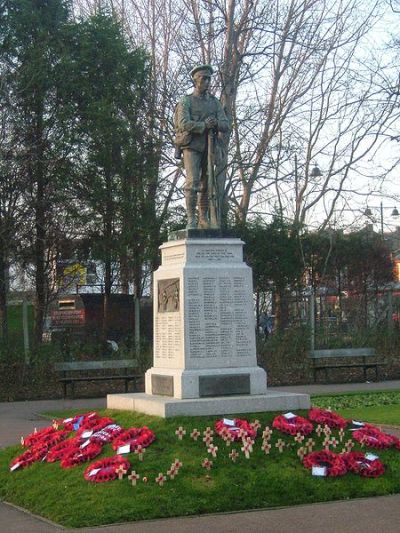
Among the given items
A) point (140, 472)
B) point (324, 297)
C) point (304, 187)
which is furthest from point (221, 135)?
point (304, 187)

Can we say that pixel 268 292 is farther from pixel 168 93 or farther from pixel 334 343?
pixel 168 93

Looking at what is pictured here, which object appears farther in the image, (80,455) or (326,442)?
(326,442)

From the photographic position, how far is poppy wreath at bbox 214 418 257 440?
36.0 feet

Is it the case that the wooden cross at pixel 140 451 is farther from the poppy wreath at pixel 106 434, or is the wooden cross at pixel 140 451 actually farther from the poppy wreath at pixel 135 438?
the poppy wreath at pixel 106 434

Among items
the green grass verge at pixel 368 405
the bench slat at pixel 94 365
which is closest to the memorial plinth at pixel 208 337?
the green grass verge at pixel 368 405

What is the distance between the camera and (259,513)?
9281mm

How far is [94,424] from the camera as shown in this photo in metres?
12.0

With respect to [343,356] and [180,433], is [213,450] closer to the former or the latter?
[180,433]

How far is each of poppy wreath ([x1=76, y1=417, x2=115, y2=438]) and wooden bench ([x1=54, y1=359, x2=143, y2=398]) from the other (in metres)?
9.77

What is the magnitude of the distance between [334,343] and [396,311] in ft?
11.2

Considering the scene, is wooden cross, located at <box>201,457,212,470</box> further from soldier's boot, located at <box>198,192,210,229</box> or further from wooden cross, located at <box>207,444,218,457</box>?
soldier's boot, located at <box>198,192,210,229</box>

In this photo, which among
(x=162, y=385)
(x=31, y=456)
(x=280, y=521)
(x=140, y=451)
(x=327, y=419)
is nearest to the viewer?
(x=280, y=521)

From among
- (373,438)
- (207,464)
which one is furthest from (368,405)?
(207,464)

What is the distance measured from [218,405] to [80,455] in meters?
1.93
